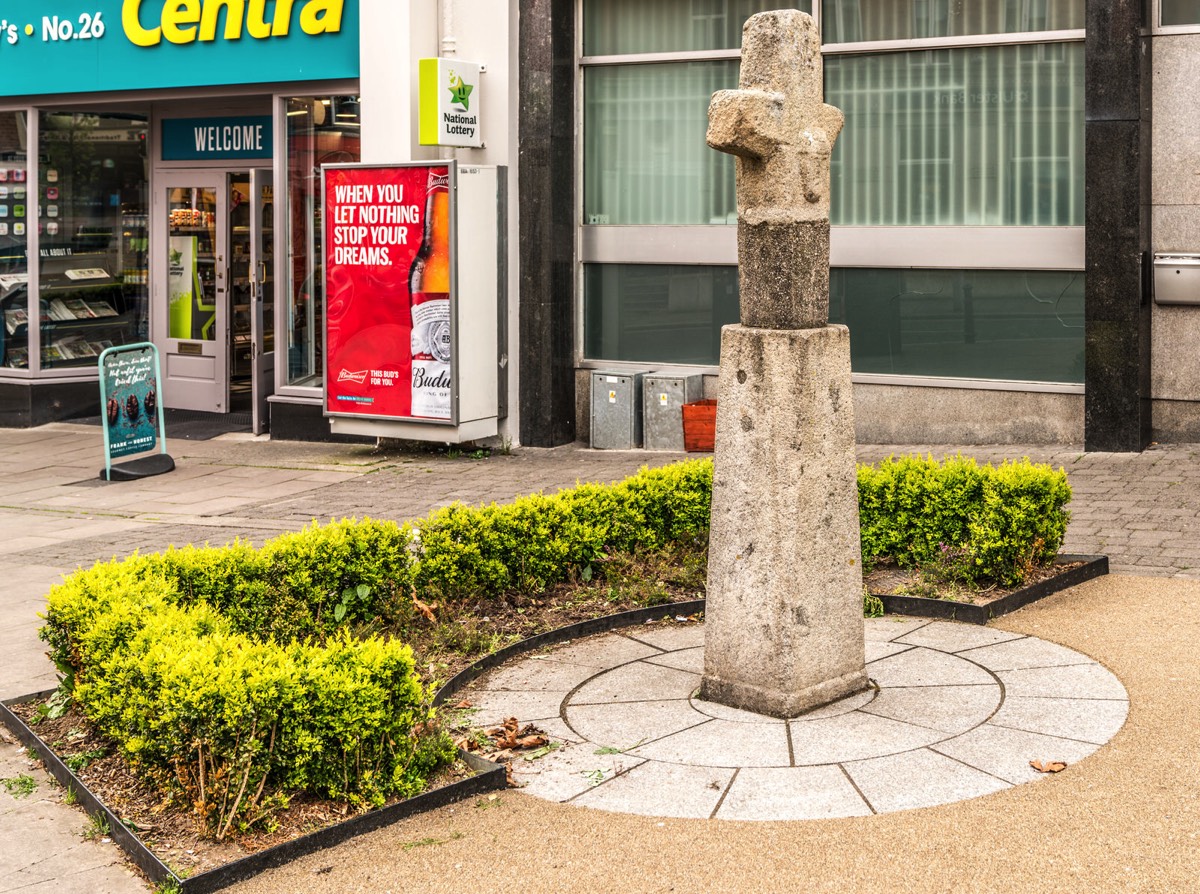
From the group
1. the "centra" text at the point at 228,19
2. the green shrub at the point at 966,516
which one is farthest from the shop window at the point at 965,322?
the "centra" text at the point at 228,19

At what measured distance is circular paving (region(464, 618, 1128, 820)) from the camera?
5.29 meters

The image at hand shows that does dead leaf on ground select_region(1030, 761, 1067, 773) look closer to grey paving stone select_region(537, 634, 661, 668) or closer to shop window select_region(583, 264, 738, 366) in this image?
grey paving stone select_region(537, 634, 661, 668)

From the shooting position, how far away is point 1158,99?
1188 centimetres

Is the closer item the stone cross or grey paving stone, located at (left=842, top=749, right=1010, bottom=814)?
grey paving stone, located at (left=842, top=749, right=1010, bottom=814)

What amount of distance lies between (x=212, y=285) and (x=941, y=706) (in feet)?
40.9

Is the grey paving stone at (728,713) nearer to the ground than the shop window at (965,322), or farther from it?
A: nearer to the ground

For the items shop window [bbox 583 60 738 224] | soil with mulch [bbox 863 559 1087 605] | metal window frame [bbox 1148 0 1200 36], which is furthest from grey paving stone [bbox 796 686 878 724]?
shop window [bbox 583 60 738 224]

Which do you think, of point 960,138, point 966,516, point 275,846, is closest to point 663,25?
point 960,138

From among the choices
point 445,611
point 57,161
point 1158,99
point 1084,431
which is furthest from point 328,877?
point 57,161

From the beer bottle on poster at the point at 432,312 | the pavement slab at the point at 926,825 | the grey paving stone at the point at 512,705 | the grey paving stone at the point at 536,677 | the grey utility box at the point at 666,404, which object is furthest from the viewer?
the grey utility box at the point at 666,404

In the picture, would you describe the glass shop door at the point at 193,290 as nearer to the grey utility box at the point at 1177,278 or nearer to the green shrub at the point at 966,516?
the grey utility box at the point at 1177,278

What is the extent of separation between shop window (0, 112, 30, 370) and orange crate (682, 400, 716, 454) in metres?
7.98

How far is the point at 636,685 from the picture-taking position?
659 cm

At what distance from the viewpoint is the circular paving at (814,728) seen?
5293mm
